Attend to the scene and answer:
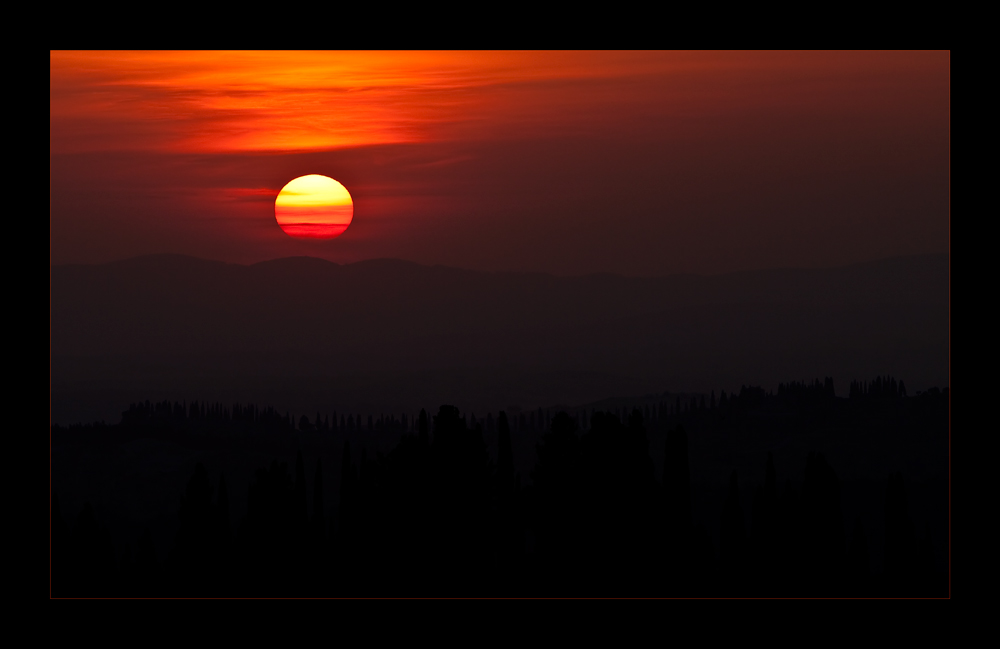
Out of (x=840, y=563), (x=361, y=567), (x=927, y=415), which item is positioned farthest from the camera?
(x=361, y=567)

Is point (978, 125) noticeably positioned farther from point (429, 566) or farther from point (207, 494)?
point (207, 494)

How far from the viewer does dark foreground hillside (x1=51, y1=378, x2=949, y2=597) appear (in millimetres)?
19719

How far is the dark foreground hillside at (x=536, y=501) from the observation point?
64.7 feet

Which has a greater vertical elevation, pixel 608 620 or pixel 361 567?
pixel 608 620

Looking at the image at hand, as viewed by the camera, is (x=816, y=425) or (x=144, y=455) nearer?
(x=816, y=425)

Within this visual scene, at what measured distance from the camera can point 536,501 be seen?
20.2m

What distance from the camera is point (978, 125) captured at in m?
10.8

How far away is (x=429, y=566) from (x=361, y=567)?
2.00 metres

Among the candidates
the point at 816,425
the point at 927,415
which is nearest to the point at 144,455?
the point at 816,425

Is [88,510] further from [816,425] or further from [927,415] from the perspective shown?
[927,415]

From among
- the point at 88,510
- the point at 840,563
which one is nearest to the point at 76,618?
the point at 88,510
